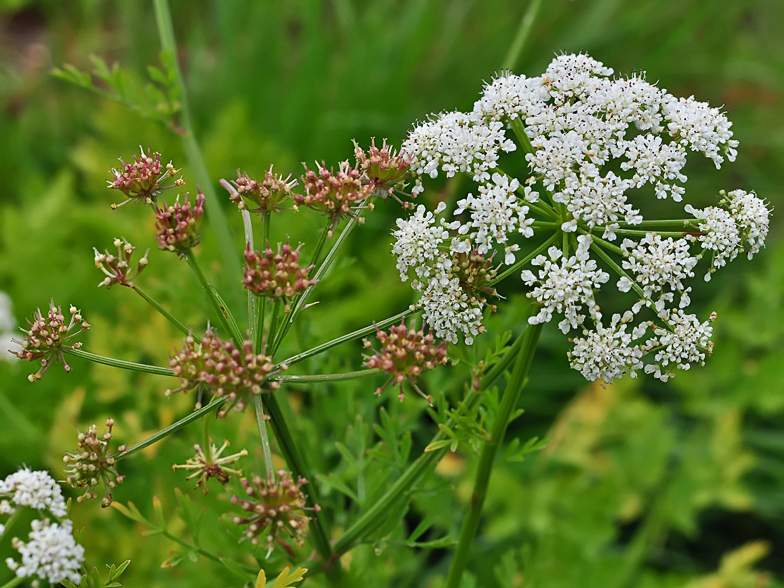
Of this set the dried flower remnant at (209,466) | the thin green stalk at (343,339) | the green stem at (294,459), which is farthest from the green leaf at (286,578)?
the thin green stalk at (343,339)

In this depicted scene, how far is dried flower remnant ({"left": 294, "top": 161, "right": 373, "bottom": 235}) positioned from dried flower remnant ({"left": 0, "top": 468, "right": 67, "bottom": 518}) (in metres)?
0.91

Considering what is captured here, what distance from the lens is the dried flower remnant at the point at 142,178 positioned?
6.15 ft

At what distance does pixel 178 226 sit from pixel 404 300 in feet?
10.9

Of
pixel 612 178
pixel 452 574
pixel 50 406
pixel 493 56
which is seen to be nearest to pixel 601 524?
pixel 452 574

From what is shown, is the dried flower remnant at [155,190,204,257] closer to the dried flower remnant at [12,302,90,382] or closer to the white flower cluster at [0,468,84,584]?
the dried flower remnant at [12,302,90,382]

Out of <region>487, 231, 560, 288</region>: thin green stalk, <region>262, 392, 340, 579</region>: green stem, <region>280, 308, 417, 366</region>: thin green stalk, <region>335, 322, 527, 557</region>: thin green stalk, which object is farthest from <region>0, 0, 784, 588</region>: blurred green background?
<region>487, 231, 560, 288</region>: thin green stalk

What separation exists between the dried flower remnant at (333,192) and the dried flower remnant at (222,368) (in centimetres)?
41

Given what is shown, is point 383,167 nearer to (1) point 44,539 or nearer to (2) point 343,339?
(2) point 343,339

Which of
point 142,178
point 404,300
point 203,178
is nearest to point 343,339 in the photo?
point 142,178

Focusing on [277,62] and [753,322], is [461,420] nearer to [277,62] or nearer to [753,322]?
[753,322]

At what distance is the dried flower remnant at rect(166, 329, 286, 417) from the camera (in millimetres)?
1680

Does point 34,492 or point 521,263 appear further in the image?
point 521,263

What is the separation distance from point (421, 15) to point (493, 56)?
817mm

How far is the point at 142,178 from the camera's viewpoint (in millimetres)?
1898
